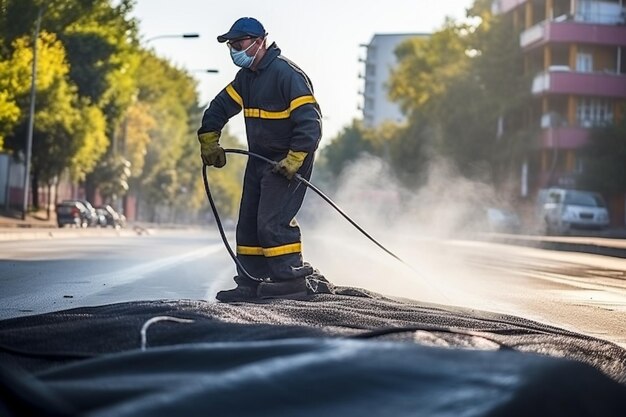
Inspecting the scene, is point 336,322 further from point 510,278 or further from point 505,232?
point 505,232

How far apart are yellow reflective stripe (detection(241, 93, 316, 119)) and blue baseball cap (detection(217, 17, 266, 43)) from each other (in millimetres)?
528

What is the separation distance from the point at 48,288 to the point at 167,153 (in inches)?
3351

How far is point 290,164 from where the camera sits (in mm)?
8664

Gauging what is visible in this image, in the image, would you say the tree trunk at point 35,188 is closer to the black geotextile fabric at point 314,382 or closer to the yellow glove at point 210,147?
the yellow glove at point 210,147

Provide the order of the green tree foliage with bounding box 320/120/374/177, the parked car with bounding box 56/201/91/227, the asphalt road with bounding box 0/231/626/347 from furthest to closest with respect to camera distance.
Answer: the green tree foliage with bounding box 320/120/374/177
the parked car with bounding box 56/201/91/227
the asphalt road with bounding box 0/231/626/347

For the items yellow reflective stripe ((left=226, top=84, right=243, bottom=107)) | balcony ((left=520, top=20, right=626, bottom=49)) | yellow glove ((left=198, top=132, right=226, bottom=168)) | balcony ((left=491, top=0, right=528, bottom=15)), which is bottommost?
yellow glove ((left=198, top=132, right=226, bottom=168))

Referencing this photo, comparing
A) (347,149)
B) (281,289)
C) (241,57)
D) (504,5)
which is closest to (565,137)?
(504,5)

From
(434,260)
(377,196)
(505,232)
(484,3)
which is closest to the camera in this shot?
(434,260)

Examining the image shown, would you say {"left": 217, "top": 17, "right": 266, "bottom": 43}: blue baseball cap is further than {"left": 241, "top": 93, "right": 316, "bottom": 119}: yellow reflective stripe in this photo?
Yes

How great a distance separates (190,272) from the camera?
627 inches

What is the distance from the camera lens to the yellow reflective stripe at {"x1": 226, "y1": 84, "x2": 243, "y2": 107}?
917 centimetres

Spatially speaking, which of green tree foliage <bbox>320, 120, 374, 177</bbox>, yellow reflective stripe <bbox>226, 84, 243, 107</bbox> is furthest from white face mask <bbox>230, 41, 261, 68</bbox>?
green tree foliage <bbox>320, 120, 374, 177</bbox>

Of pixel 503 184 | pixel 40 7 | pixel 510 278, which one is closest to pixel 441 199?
pixel 503 184

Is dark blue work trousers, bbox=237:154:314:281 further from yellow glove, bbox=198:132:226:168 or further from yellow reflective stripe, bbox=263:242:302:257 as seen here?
yellow glove, bbox=198:132:226:168
